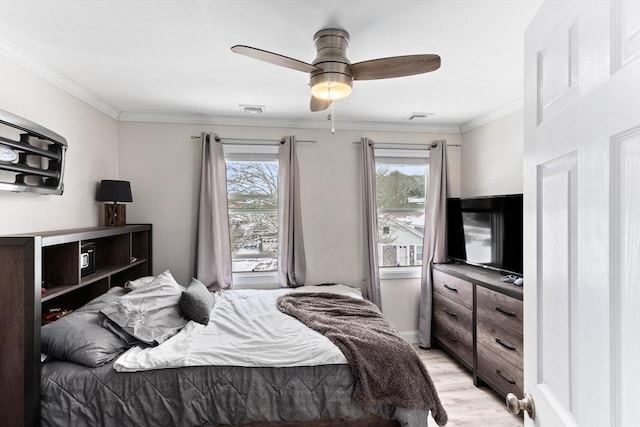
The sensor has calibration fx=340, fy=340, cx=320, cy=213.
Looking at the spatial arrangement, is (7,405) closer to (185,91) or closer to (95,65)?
(95,65)

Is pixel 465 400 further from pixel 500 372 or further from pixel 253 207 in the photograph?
pixel 253 207

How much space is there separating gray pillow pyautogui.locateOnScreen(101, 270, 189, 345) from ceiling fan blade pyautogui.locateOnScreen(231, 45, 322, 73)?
Answer: 1821mm

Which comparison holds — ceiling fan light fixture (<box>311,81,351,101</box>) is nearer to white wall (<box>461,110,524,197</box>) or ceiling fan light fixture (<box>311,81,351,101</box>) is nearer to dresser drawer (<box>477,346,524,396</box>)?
white wall (<box>461,110,524,197</box>)

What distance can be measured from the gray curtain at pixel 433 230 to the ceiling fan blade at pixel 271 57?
8.37ft

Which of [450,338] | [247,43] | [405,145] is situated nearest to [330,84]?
[247,43]

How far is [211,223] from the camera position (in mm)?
3699

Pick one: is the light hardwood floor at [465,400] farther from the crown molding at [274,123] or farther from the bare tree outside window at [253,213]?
the crown molding at [274,123]

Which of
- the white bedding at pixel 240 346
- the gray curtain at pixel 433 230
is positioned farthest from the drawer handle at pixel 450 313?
the white bedding at pixel 240 346

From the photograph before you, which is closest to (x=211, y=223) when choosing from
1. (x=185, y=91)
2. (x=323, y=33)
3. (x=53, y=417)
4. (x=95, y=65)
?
(x=185, y=91)

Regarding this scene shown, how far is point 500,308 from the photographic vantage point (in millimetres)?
2787

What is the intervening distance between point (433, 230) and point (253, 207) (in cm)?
214

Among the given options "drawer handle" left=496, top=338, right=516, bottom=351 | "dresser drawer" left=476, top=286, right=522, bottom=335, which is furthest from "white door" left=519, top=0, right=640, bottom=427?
"drawer handle" left=496, top=338, right=516, bottom=351

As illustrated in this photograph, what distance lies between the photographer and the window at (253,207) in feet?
12.9

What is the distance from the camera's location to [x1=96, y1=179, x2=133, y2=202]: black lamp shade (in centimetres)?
320
